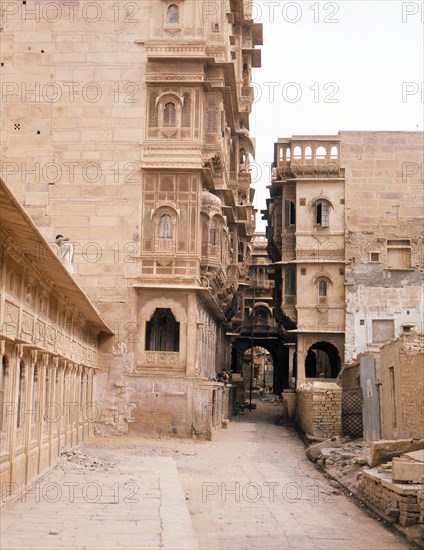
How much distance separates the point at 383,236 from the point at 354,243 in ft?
4.62

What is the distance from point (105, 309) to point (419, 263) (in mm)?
17057

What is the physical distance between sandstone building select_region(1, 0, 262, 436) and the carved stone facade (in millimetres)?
6082

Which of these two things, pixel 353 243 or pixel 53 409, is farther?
pixel 353 243

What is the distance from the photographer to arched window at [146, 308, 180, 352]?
2794 cm

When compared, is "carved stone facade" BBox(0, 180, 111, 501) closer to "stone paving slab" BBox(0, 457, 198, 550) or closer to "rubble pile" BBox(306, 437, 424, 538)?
"stone paving slab" BBox(0, 457, 198, 550)

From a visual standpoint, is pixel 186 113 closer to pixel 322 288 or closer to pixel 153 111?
pixel 153 111

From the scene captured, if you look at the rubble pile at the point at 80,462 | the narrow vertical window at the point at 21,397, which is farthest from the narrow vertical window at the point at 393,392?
the narrow vertical window at the point at 21,397

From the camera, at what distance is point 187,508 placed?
11875 millimetres

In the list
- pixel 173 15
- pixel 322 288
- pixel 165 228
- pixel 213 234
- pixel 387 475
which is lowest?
pixel 387 475

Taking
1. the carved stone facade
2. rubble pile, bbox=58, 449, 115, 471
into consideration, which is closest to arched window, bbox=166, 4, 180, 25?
the carved stone facade

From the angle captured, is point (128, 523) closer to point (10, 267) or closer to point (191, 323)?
point (10, 267)

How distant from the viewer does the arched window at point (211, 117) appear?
91.9 feet

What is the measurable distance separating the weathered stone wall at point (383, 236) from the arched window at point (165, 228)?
42.8 ft

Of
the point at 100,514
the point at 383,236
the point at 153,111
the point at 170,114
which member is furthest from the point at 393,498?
the point at 383,236
